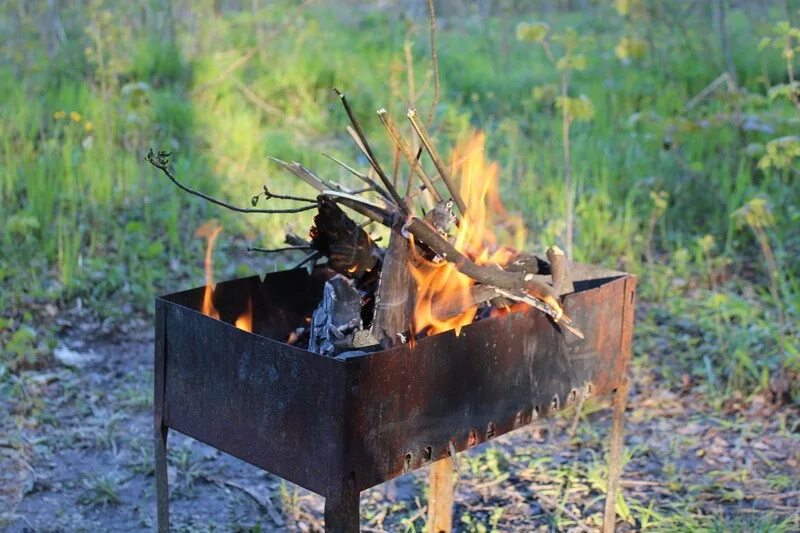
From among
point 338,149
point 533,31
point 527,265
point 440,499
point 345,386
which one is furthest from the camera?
point 338,149

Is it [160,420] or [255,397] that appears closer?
[255,397]

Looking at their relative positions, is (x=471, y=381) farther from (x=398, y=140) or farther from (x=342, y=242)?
(x=398, y=140)

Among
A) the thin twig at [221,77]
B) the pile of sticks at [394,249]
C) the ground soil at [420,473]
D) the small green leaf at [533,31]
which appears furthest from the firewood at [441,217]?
the thin twig at [221,77]

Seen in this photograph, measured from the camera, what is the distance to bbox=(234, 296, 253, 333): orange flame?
8.92ft

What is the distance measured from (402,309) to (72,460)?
172 centimetres

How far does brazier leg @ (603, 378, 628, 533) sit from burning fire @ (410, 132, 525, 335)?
57 cm

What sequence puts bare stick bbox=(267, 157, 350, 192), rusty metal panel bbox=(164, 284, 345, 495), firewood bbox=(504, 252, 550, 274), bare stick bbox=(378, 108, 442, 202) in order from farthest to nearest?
firewood bbox=(504, 252, 550, 274), bare stick bbox=(267, 157, 350, 192), bare stick bbox=(378, 108, 442, 202), rusty metal panel bbox=(164, 284, 345, 495)

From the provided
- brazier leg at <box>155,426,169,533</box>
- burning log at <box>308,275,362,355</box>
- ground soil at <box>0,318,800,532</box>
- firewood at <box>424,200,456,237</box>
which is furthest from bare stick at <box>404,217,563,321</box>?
ground soil at <box>0,318,800,532</box>

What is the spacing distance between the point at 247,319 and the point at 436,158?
0.65 meters

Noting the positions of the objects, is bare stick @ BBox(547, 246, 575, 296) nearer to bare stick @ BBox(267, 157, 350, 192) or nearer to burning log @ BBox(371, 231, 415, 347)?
burning log @ BBox(371, 231, 415, 347)

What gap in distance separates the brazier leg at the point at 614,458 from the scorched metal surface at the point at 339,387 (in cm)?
28

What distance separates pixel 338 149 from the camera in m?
6.43

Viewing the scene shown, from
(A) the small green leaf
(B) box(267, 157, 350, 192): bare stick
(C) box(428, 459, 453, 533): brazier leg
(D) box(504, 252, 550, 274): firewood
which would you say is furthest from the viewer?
(A) the small green leaf

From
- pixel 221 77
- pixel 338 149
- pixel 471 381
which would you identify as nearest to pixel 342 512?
pixel 471 381
